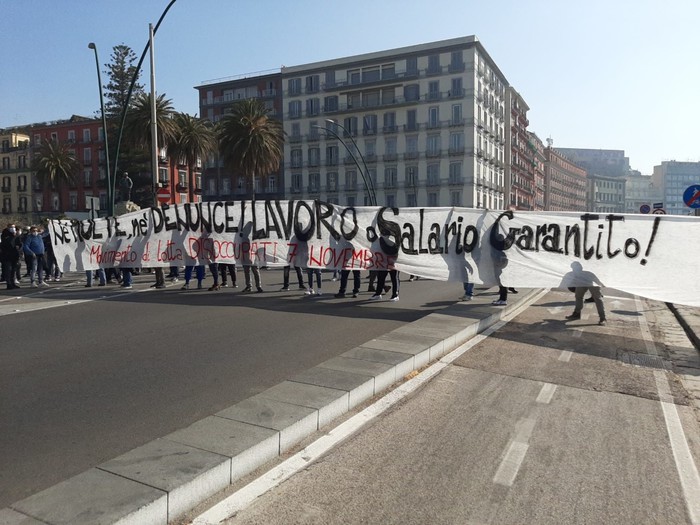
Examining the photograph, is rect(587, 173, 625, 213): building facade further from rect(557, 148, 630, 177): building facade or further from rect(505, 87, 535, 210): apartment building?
rect(505, 87, 535, 210): apartment building

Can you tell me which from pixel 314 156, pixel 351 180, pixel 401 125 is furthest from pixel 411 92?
pixel 314 156

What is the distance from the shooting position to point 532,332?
9219 mm

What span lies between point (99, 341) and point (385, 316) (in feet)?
16.7

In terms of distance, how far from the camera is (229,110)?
2940 inches

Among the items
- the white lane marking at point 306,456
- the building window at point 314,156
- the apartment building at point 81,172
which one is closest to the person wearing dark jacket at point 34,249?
the white lane marking at point 306,456

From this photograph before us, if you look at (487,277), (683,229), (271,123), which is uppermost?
(271,123)

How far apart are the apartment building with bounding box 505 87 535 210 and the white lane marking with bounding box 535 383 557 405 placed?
74.9 metres

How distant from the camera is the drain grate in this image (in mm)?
7176

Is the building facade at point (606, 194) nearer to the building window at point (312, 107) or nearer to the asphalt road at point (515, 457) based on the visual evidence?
the building window at point (312, 107)

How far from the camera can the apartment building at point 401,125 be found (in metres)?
65.0

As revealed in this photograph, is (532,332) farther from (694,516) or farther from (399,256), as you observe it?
(694,516)

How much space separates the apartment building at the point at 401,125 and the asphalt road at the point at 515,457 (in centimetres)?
5707

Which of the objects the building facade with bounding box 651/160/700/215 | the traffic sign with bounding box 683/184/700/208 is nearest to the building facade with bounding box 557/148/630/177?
the building facade with bounding box 651/160/700/215

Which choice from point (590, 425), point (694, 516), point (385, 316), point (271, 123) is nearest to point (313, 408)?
point (590, 425)
